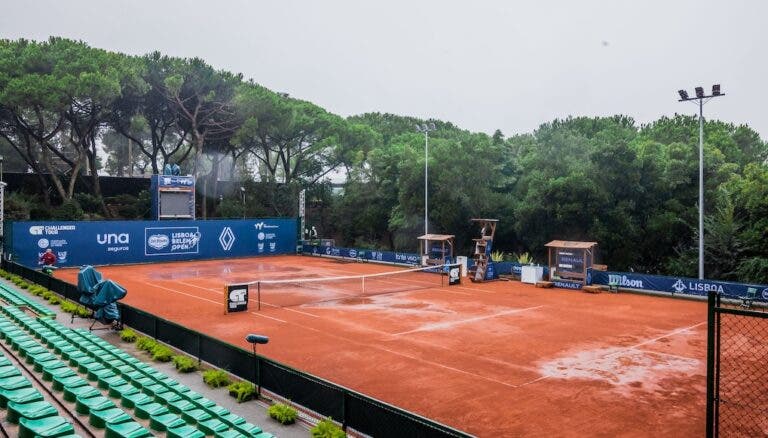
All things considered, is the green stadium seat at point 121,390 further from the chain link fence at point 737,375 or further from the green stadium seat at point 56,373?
the chain link fence at point 737,375

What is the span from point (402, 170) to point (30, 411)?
44.1 m

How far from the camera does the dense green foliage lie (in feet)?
131

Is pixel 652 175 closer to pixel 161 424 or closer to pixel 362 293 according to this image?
pixel 362 293

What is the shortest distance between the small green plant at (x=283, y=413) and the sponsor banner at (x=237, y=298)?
1310 cm

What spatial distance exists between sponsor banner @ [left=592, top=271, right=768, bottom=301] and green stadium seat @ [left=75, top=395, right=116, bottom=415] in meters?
24.6

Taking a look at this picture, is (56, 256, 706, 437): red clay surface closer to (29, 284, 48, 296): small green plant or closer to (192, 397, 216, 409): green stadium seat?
(29, 284, 48, 296): small green plant

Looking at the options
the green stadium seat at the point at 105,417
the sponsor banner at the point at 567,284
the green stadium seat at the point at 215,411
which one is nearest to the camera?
the green stadium seat at the point at 105,417

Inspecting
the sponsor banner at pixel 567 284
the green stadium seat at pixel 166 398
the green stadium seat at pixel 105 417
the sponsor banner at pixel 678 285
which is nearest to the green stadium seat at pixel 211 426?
the green stadium seat at pixel 105 417

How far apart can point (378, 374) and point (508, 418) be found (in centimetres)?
418

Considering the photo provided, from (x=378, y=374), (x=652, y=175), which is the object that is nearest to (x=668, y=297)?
(x=652, y=175)

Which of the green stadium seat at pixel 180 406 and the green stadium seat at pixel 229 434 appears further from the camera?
the green stadium seat at pixel 180 406

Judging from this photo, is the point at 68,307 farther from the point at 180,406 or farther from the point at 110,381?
the point at 180,406

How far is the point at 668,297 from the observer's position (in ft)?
96.3

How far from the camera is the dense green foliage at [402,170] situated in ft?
131
